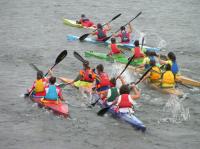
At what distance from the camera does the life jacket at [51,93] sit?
15.2m

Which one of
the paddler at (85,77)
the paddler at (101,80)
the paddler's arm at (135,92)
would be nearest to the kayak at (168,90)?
the paddler's arm at (135,92)

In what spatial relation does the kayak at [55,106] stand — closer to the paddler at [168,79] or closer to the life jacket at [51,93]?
the life jacket at [51,93]

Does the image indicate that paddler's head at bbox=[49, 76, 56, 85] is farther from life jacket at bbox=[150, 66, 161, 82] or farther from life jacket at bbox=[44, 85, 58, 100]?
life jacket at bbox=[150, 66, 161, 82]

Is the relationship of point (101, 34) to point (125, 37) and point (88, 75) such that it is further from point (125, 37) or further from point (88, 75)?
point (88, 75)

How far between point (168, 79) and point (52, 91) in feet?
15.0

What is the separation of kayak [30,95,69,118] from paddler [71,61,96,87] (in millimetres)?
1703

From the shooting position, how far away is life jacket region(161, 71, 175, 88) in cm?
1687

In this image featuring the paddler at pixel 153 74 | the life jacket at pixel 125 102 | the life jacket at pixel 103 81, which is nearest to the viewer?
the life jacket at pixel 125 102

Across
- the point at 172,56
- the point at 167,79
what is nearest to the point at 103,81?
the point at 167,79

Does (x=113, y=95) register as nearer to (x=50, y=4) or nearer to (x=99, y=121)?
(x=99, y=121)

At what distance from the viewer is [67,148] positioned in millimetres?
13648

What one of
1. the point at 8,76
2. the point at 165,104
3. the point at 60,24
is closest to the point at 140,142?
the point at 165,104

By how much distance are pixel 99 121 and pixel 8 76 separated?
22.0 ft

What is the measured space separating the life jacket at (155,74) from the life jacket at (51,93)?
429 centimetres
